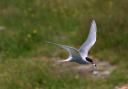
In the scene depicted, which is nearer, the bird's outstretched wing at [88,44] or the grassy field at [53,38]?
the bird's outstretched wing at [88,44]

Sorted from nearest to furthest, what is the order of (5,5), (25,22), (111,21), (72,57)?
(72,57) < (111,21) < (25,22) < (5,5)

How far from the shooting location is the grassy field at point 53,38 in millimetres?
14273

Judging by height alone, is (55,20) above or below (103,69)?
above

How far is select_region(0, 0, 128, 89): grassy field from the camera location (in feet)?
46.8

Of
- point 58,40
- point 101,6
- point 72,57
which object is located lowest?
point 72,57

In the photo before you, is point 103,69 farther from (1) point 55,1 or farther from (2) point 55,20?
(1) point 55,1

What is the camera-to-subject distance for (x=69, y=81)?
14.4 meters

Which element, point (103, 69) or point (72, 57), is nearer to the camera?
point (72, 57)

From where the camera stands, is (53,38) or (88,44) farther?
(53,38)

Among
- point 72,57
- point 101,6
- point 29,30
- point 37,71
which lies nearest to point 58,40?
point 29,30

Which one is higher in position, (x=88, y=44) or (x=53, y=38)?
(x=53, y=38)

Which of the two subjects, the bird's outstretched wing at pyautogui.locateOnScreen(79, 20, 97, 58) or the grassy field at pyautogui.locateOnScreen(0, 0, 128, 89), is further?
the grassy field at pyautogui.locateOnScreen(0, 0, 128, 89)

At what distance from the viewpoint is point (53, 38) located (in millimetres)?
18469

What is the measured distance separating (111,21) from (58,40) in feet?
5.56
